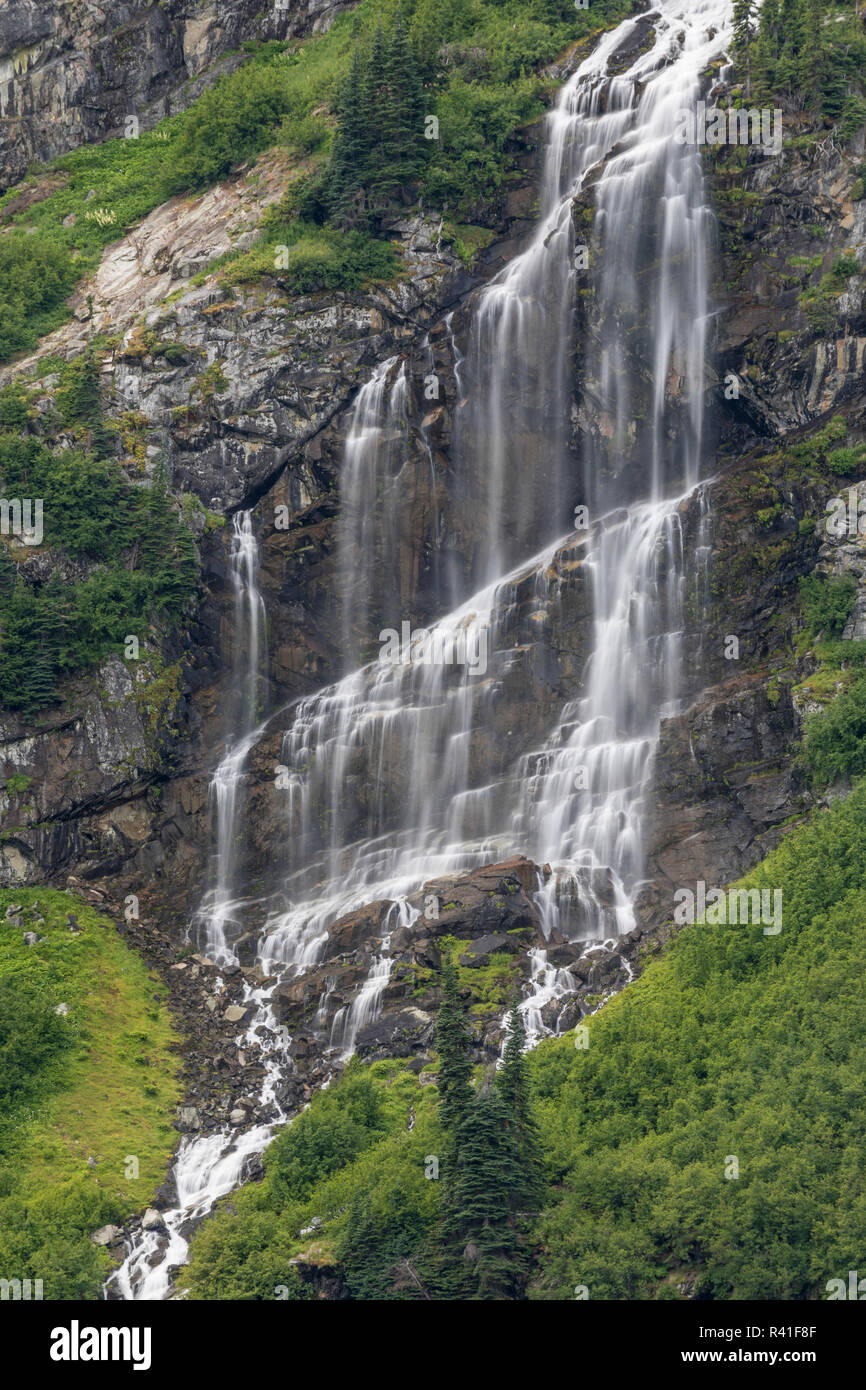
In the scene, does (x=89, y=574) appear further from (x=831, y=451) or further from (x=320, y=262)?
(x=831, y=451)

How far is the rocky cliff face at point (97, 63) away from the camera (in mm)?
99500

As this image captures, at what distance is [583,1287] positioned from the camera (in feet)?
145

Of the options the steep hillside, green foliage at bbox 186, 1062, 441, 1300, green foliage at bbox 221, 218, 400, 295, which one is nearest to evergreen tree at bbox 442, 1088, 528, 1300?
the steep hillside

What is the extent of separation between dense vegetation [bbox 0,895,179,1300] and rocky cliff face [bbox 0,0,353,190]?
51.9 m

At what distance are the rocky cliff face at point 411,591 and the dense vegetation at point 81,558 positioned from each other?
4.57ft

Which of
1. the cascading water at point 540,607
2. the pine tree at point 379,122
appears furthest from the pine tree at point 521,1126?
the pine tree at point 379,122

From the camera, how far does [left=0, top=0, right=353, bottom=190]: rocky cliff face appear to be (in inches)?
3917

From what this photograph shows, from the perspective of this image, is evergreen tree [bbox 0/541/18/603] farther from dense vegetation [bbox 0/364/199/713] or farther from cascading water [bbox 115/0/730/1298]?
cascading water [bbox 115/0/730/1298]

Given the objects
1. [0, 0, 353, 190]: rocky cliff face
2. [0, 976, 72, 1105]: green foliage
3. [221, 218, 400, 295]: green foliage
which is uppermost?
[0, 0, 353, 190]: rocky cliff face

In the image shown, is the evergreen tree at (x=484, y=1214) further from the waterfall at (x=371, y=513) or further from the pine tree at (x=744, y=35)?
the pine tree at (x=744, y=35)

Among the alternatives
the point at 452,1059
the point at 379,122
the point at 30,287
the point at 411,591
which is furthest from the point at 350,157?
the point at 452,1059

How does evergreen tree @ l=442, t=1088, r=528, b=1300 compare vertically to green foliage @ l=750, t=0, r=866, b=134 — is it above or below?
below

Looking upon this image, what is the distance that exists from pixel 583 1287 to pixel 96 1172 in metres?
17.2

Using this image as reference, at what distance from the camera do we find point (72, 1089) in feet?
191
